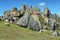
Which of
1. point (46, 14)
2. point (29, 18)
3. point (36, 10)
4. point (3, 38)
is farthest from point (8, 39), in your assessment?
point (46, 14)

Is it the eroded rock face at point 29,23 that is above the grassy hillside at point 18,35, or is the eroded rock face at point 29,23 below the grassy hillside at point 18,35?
above

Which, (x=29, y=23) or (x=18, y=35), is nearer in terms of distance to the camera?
(x=18, y=35)

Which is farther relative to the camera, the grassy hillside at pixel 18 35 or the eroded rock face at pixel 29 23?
the eroded rock face at pixel 29 23

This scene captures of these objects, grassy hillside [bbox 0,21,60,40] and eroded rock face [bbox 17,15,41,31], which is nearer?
grassy hillside [bbox 0,21,60,40]

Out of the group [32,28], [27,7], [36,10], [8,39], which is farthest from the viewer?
[27,7]

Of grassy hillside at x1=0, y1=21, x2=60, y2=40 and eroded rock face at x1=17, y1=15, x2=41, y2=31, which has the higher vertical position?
eroded rock face at x1=17, y1=15, x2=41, y2=31

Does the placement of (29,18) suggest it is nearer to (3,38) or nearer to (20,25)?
(20,25)

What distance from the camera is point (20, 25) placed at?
55.4 metres

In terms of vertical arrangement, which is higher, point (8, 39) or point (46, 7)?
point (46, 7)

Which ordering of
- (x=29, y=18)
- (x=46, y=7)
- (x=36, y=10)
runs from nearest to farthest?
(x=29, y=18) → (x=36, y=10) → (x=46, y=7)

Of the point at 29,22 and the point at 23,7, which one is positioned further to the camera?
the point at 23,7

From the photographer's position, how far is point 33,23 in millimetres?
56156

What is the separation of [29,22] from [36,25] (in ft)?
7.83

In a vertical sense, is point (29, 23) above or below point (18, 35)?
above
